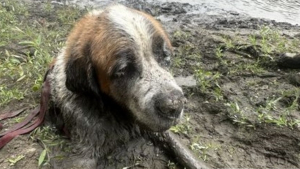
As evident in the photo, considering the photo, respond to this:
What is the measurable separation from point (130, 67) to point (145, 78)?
0.15 meters

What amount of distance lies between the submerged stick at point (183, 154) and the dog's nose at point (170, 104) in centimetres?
73

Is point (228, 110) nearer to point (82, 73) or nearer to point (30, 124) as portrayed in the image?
point (82, 73)

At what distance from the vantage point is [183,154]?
160 inches

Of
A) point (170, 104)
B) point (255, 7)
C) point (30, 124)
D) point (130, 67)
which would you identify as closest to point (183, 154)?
point (170, 104)

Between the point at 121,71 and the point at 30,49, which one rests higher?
the point at 121,71

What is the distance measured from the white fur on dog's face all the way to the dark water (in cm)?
650

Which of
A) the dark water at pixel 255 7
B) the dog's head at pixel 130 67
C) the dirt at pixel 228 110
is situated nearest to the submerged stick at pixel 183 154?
the dirt at pixel 228 110

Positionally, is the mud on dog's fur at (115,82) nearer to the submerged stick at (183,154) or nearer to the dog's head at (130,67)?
the dog's head at (130,67)

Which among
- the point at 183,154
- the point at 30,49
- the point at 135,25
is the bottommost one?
the point at 183,154

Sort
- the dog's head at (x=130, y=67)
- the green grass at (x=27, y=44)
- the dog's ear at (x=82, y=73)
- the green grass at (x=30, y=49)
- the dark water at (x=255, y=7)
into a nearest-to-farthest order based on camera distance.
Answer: the dog's head at (x=130, y=67), the dog's ear at (x=82, y=73), the green grass at (x=30, y=49), the green grass at (x=27, y=44), the dark water at (x=255, y=7)

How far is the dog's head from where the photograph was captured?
3453mm

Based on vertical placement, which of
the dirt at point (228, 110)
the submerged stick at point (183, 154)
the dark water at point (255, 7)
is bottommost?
the dark water at point (255, 7)

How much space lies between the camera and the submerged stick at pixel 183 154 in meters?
3.98

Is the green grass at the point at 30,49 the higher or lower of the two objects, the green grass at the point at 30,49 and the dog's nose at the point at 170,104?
the lower
